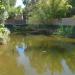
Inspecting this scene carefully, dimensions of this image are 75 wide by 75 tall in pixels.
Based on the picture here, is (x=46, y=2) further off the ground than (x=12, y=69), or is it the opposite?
(x=46, y=2)

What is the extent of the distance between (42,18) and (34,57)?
22515 millimetres

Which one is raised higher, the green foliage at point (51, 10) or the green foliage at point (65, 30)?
the green foliage at point (51, 10)

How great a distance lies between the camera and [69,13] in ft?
129

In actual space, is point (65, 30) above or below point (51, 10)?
below

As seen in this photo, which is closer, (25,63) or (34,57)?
(25,63)

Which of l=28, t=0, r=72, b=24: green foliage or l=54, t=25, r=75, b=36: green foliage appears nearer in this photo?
l=54, t=25, r=75, b=36: green foliage

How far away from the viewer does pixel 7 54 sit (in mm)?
16359

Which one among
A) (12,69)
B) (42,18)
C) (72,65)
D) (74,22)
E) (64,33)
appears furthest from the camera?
(42,18)

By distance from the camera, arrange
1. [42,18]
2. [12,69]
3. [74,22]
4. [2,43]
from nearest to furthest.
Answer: [12,69]
[2,43]
[74,22]
[42,18]

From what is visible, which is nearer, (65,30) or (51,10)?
(65,30)

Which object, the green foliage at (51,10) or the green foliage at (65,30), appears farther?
the green foliage at (51,10)

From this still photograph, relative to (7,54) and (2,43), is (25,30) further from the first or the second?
(7,54)

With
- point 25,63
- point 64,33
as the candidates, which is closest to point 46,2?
point 64,33

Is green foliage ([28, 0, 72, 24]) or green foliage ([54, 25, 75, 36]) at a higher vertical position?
green foliage ([28, 0, 72, 24])
